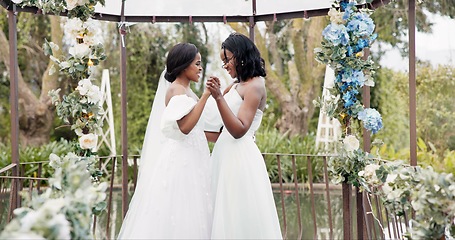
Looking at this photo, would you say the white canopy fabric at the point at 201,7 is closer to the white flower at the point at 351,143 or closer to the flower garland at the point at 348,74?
the flower garland at the point at 348,74

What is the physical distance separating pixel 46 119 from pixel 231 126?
9703 millimetres

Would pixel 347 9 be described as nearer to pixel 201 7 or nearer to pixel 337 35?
pixel 337 35

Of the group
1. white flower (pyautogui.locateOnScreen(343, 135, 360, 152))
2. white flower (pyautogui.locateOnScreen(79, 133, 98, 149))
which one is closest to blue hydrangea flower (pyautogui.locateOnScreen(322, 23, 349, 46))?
white flower (pyautogui.locateOnScreen(343, 135, 360, 152))

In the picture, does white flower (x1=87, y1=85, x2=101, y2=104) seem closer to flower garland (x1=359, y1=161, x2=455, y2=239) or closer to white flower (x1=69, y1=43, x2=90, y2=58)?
white flower (x1=69, y1=43, x2=90, y2=58)

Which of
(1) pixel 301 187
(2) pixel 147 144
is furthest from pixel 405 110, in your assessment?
(2) pixel 147 144

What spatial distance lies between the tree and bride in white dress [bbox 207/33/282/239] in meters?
8.66

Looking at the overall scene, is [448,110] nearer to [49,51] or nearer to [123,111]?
[123,111]

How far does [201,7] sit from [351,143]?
250cm

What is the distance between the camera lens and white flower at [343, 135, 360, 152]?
148 inches

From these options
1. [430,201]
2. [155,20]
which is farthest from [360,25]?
[155,20]

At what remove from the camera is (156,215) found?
3791 mm

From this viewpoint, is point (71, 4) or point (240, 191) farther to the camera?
point (71, 4)

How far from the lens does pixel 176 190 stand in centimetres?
384

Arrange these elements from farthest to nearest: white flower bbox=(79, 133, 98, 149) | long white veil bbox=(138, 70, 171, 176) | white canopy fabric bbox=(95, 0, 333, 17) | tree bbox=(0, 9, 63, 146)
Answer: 1. tree bbox=(0, 9, 63, 146)
2. white canopy fabric bbox=(95, 0, 333, 17)
3. long white veil bbox=(138, 70, 171, 176)
4. white flower bbox=(79, 133, 98, 149)
